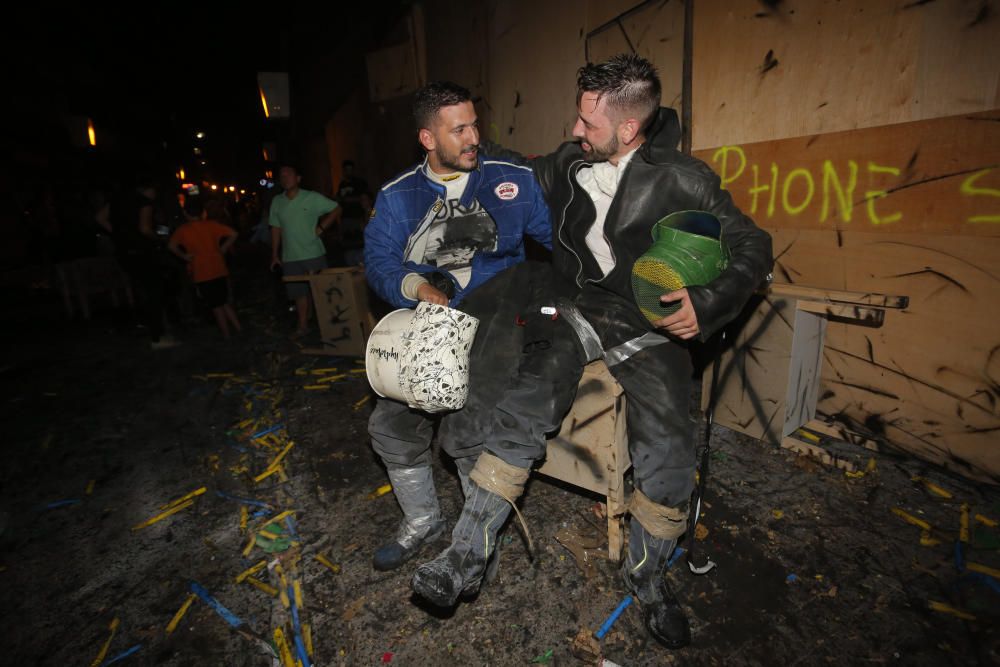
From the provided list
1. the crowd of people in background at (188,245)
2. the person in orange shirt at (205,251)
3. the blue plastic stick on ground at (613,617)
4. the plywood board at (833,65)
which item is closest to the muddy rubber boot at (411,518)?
the blue plastic stick on ground at (613,617)

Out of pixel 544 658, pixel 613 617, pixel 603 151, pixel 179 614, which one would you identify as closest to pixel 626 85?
pixel 603 151

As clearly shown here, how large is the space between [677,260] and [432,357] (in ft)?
4.04

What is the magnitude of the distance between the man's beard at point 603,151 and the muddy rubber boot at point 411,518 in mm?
2141

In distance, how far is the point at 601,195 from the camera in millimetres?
2738

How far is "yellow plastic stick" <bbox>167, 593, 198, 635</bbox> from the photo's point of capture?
2564 mm

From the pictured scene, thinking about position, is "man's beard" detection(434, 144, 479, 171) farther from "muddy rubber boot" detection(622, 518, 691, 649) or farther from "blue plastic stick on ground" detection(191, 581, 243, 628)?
"blue plastic stick on ground" detection(191, 581, 243, 628)

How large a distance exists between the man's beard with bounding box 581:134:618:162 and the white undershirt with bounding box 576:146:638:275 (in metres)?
0.06

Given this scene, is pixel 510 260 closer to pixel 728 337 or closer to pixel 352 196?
pixel 728 337

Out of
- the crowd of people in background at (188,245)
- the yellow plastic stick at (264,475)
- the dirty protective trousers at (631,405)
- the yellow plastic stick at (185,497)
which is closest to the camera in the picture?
the dirty protective trousers at (631,405)

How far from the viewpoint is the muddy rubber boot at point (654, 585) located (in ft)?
7.45

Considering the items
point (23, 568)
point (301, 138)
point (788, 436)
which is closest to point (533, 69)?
point (788, 436)

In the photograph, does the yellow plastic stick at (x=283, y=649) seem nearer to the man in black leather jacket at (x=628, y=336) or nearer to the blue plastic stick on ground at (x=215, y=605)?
the blue plastic stick on ground at (x=215, y=605)

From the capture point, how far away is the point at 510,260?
317 centimetres

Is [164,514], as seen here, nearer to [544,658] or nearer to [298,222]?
[544,658]
